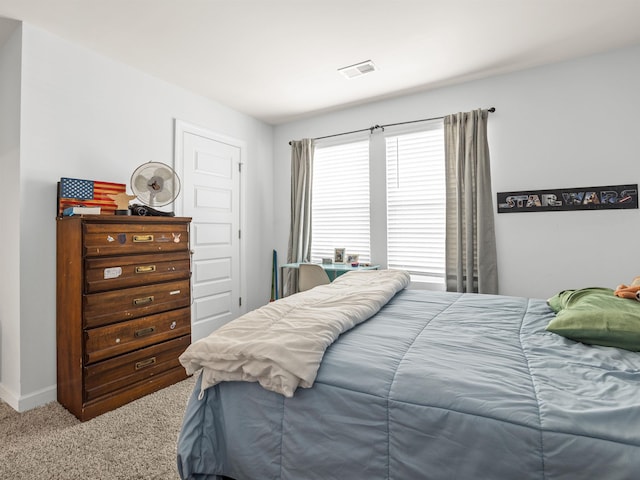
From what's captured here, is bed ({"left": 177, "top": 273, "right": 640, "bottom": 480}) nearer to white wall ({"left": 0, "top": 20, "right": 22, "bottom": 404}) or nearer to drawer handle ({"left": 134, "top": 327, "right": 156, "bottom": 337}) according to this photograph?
drawer handle ({"left": 134, "top": 327, "right": 156, "bottom": 337})

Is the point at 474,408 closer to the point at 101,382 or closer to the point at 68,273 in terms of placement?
the point at 101,382

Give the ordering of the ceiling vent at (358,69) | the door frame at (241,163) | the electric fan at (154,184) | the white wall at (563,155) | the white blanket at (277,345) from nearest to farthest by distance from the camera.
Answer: the white blanket at (277,345) → the electric fan at (154,184) → the white wall at (563,155) → the ceiling vent at (358,69) → the door frame at (241,163)

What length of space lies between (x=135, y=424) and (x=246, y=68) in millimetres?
2833

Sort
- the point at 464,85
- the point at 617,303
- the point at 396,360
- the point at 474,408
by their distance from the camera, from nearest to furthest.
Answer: the point at 474,408
the point at 396,360
the point at 617,303
the point at 464,85

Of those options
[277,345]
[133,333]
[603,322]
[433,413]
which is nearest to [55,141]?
[133,333]

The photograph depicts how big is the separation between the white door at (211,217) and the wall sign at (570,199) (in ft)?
9.30

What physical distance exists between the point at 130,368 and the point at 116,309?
1.39 feet

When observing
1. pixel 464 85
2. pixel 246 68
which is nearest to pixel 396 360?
pixel 246 68

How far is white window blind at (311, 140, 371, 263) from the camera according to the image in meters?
3.99

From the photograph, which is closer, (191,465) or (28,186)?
(191,465)

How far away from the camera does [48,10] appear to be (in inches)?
85.3

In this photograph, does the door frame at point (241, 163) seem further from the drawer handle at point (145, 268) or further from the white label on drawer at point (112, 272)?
the white label on drawer at point (112, 272)

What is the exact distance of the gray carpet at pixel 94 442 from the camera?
1637mm

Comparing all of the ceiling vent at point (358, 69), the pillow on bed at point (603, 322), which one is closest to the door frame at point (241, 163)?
the ceiling vent at point (358, 69)
